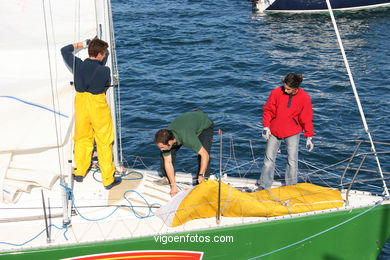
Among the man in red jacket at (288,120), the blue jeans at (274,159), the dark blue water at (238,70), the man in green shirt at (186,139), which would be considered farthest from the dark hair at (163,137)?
the dark blue water at (238,70)

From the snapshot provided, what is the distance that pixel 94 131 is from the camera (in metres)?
7.18

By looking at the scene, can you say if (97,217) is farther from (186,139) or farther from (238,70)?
(238,70)

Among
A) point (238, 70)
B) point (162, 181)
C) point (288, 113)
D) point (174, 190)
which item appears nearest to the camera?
point (288, 113)

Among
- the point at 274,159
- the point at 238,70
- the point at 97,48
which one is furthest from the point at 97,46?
the point at 238,70

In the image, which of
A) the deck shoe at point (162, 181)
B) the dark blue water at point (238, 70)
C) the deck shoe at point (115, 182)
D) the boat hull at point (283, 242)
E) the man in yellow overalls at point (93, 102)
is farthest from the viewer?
the dark blue water at point (238, 70)

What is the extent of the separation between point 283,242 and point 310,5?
18.0 meters

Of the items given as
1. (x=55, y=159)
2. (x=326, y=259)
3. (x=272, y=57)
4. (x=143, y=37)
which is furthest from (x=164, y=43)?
(x=326, y=259)

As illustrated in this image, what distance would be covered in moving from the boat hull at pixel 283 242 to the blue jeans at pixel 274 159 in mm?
895

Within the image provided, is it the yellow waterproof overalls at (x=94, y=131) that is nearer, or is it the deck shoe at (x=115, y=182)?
the yellow waterproof overalls at (x=94, y=131)

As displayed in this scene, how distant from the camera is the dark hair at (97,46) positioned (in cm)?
683

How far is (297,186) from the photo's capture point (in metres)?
7.17

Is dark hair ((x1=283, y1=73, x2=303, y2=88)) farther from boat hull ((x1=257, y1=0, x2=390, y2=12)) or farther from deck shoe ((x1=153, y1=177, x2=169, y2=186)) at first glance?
boat hull ((x1=257, y1=0, x2=390, y2=12))

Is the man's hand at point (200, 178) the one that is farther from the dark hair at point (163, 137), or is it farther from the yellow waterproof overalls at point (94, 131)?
the yellow waterproof overalls at point (94, 131)

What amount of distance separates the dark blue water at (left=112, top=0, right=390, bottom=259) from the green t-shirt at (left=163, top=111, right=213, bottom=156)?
2370 mm
